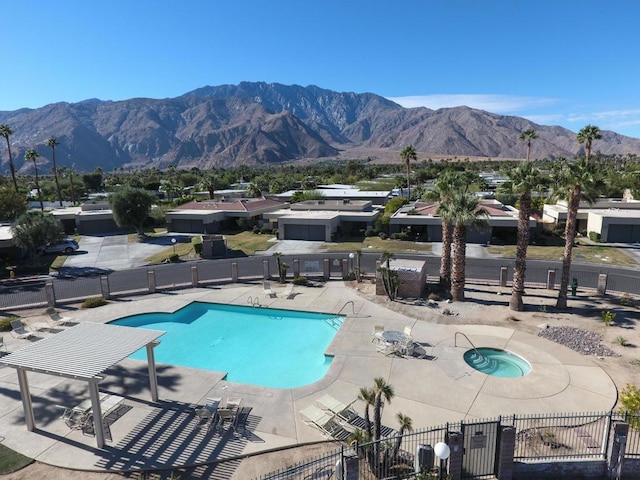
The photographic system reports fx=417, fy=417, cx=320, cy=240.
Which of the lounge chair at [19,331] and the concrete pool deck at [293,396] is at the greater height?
the lounge chair at [19,331]

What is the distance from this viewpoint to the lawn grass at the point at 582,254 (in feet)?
127

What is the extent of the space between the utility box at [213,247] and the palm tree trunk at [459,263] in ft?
83.5

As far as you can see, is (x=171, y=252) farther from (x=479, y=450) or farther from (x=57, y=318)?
(x=479, y=450)

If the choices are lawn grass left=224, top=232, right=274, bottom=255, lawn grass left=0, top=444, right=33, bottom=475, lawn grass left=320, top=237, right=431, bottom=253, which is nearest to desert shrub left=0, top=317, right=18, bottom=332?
lawn grass left=0, top=444, right=33, bottom=475

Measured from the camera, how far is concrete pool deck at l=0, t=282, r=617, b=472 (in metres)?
13.9

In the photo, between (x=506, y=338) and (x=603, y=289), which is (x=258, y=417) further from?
(x=603, y=289)

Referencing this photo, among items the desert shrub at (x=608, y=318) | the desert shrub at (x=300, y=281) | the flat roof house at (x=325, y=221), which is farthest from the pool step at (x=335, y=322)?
the flat roof house at (x=325, y=221)

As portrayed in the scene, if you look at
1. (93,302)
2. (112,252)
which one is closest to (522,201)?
(93,302)

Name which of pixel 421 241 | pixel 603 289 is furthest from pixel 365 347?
pixel 421 241

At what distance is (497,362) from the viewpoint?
790 inches

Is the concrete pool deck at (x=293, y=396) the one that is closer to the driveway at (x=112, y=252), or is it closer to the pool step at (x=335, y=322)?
the pool step at (x=335, y=322)

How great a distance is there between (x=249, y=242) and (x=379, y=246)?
16181mm

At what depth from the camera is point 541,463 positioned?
12273 mm

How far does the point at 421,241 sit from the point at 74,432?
135 feet
